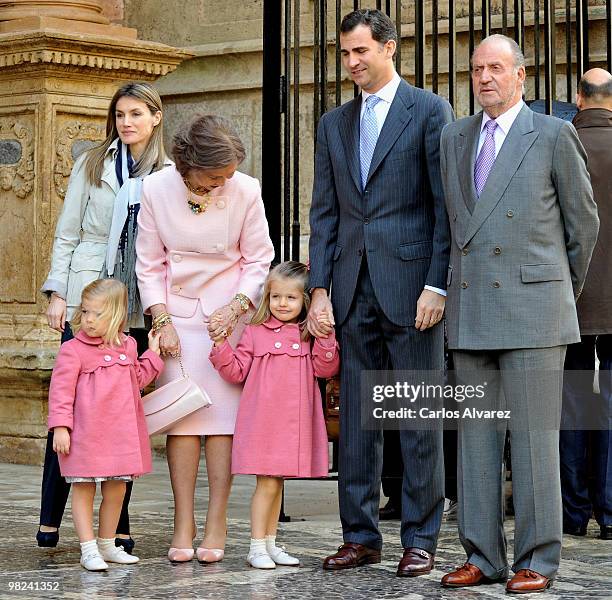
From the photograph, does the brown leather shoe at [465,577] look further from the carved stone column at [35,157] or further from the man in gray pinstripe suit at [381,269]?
the carved stone column at [35,157]

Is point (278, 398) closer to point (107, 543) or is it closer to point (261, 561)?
point (261, 561)

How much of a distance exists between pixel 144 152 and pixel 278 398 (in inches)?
45.3

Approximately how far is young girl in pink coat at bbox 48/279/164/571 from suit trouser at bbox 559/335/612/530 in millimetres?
1957

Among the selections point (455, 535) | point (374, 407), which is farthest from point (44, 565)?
point (455, 535)

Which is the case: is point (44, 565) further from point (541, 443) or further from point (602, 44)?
point (602, 44)

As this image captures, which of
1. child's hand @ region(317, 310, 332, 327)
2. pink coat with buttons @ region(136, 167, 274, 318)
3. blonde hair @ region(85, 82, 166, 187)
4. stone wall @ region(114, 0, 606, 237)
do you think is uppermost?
stone wall @ region(114, 0, 606, 237)

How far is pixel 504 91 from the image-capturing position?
5.13m

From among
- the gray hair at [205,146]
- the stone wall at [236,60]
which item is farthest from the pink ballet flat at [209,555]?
the stone wall at [236,60]

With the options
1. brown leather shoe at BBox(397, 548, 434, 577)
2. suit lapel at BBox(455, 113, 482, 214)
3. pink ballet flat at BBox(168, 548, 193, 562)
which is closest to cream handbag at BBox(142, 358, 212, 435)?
pink ballet flat at BBox(168, 548, 193, 562)

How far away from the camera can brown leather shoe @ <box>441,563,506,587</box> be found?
16.8ft

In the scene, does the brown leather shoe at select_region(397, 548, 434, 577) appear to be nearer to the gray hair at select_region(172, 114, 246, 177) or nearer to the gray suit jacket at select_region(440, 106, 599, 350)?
the gray suit jacket at select_region(440, 106, 599, 350)

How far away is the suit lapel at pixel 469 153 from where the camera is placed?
17.0 ft

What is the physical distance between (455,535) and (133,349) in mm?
1646

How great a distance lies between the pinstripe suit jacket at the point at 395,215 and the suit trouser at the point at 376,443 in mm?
67
